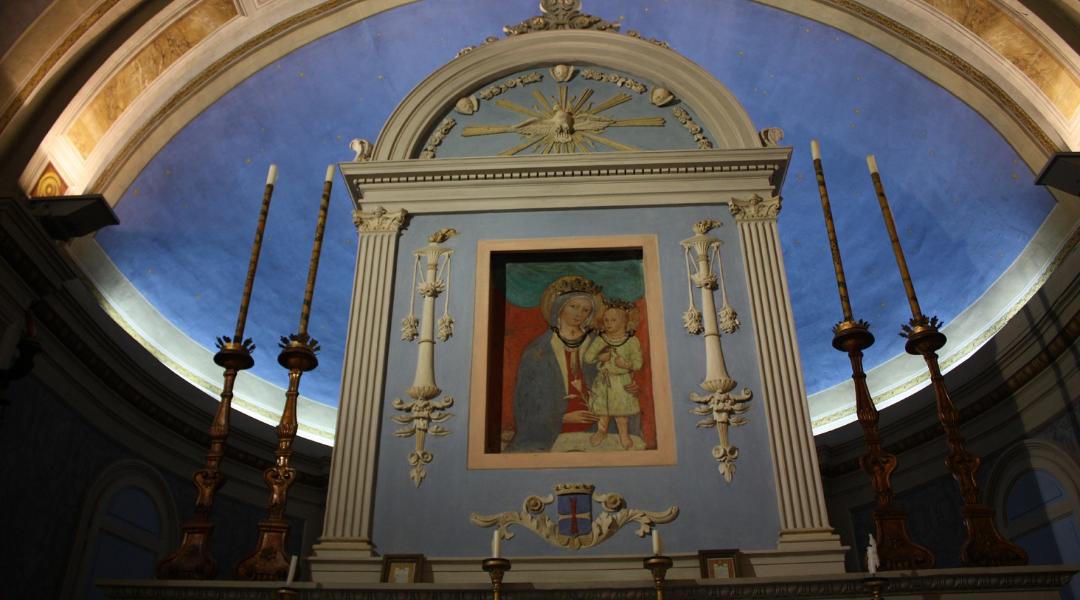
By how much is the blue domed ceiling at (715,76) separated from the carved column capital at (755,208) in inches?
140

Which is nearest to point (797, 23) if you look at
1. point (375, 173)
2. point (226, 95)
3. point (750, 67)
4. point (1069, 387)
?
point (750, 67)

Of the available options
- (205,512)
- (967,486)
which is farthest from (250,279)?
(967,486)

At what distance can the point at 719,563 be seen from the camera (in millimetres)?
4988

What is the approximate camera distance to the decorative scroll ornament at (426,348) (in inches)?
228

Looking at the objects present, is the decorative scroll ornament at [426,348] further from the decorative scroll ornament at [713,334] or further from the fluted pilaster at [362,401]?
the decorative scroll ornament at [713,334]

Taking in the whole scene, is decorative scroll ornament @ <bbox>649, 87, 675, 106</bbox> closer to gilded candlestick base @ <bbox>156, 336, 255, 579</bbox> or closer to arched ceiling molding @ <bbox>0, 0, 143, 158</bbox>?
gilded candlestick base @ <bbox>156, 336, 255, 579</bbox>

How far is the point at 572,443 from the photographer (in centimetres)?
574

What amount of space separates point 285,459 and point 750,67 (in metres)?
6.89

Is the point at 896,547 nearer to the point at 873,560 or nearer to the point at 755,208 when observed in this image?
the point at 873,560

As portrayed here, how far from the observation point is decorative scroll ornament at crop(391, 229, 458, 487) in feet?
19.0

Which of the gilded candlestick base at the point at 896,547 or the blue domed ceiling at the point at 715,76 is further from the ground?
the blue domed ceiling at the point at 715,76

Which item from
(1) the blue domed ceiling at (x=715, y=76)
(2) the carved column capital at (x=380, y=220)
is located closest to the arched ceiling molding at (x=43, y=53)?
(1) the blue domed ceiling at (x=715, y=76)

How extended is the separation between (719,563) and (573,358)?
1.69 meters

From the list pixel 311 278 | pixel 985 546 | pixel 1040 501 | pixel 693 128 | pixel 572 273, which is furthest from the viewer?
pixel 1040 501
